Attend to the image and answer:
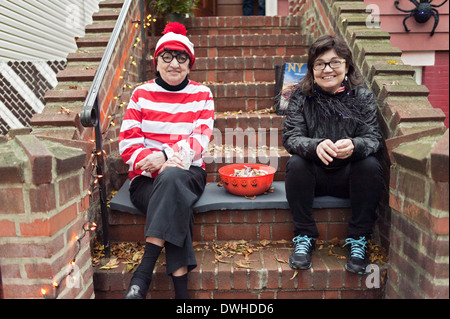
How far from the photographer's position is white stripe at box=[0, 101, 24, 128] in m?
3.93

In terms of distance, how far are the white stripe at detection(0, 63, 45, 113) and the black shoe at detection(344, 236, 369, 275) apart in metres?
3.63

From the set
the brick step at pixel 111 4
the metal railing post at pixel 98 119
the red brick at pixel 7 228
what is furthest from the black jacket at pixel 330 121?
the brick step at pixel 111 4

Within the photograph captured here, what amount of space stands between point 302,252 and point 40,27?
12.6 ft

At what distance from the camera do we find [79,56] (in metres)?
2.28

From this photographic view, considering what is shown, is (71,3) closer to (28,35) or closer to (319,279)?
(28,35)

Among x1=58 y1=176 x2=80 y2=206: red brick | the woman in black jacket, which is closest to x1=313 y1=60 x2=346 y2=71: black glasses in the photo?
the woman in black jacket

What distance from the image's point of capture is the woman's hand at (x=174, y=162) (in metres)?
1.80

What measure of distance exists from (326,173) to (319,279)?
0.56 m

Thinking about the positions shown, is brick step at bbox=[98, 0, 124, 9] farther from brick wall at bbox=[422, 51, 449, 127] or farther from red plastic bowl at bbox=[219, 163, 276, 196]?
brick wall at bbox=[422, 51, 449, 127]

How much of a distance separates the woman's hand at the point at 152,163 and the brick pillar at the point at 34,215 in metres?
0.42

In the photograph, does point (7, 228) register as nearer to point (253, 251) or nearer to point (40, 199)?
point (40, 199)

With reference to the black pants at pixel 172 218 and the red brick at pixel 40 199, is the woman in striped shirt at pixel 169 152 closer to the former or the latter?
the black pants at pixel 172 218

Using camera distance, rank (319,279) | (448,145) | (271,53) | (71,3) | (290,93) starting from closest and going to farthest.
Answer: (448,145) → (319,279) → (290,93) → (271,53) → (71,3)

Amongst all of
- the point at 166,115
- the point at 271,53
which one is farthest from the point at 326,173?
the point at 271,53
